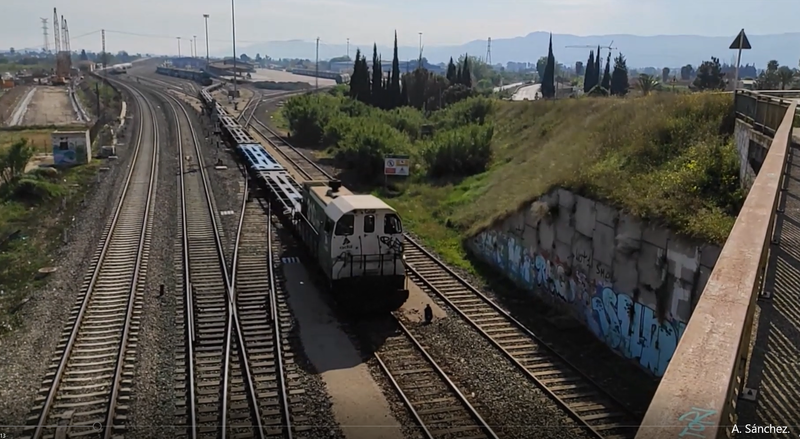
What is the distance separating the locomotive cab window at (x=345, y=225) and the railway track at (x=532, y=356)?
3221 mm

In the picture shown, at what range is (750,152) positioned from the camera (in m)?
14.6

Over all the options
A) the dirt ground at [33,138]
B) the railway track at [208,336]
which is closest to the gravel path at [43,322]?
the railway track at [208,336]

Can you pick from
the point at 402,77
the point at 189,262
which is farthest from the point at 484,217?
the point at 402,77

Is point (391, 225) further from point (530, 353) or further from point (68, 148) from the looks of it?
point (68, 148)

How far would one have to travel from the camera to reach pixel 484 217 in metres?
22.5

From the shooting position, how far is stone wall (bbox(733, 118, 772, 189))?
13734 millimetres

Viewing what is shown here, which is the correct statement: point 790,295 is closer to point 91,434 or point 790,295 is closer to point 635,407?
point 635,407

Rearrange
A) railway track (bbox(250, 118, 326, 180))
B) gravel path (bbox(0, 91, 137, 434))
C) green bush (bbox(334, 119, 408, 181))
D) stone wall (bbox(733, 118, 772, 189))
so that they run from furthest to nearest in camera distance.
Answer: railway track (bbox(250, 118, 326, 180))
green bush (bbox(334, 119, 408, 181))
stone wall (bbox(733, 118, 772, 189))
gravel path (bbox(0, 91, 137, 434))

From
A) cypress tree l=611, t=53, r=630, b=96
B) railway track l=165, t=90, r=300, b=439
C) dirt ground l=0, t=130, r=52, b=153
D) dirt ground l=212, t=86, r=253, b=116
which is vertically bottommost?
railway track l=165, t=90, r=300, b=439

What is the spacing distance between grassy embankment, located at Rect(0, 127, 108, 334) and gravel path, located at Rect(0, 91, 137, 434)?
0.45m

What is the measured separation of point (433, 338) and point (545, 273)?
4.51 metres

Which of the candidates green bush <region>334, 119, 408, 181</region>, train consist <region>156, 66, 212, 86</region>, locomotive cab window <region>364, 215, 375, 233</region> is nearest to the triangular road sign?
locomotive cab window <region>364, 215, 375, 233</region>

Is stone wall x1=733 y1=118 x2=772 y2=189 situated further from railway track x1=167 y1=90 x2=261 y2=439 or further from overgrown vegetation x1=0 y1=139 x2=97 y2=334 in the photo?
overgrown vegetation x1=0 y1=139 x2=97 y2=334

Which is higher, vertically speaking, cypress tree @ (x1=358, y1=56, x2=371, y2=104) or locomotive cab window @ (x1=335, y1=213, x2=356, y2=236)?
cypress tree @ (x1=358, y1=56, x2=371, y2=104)
